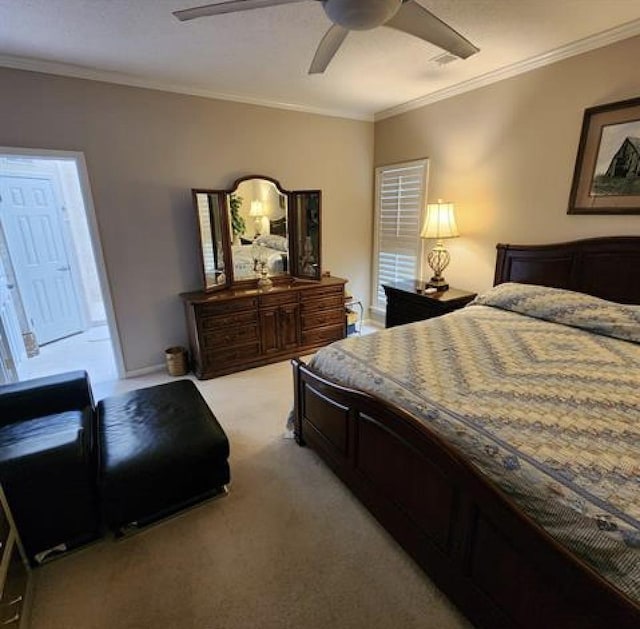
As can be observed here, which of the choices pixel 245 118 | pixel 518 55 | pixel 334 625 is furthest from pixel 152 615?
pixel 518 55

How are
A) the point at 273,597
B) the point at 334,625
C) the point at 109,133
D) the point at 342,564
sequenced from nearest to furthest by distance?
the point at 334,625, the point at 273,597, the point at 342,564, the point at 109,133

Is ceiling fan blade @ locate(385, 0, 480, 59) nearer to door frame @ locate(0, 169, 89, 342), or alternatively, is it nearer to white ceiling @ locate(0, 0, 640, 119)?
white ceiling @ locate(0, 0, 640, 119)

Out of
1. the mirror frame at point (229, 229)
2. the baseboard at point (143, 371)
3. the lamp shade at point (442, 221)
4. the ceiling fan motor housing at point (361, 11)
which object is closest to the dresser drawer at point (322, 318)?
the mirror frame at point (229, 229)

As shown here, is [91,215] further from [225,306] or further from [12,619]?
[12,619]

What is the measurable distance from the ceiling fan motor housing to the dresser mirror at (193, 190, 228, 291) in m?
2.24

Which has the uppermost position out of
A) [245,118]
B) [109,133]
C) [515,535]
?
[245,118]

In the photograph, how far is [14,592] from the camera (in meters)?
1.36

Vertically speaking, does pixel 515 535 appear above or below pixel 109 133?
below

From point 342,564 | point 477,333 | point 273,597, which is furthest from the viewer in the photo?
point 477,333

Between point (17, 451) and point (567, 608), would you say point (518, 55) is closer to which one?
point (567, 608)

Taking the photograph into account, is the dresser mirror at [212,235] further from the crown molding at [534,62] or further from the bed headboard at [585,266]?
the bed headboard at [585,266]

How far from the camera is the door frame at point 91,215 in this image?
273 cm

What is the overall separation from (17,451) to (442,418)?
1847 millimetres

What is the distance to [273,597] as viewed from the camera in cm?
149
